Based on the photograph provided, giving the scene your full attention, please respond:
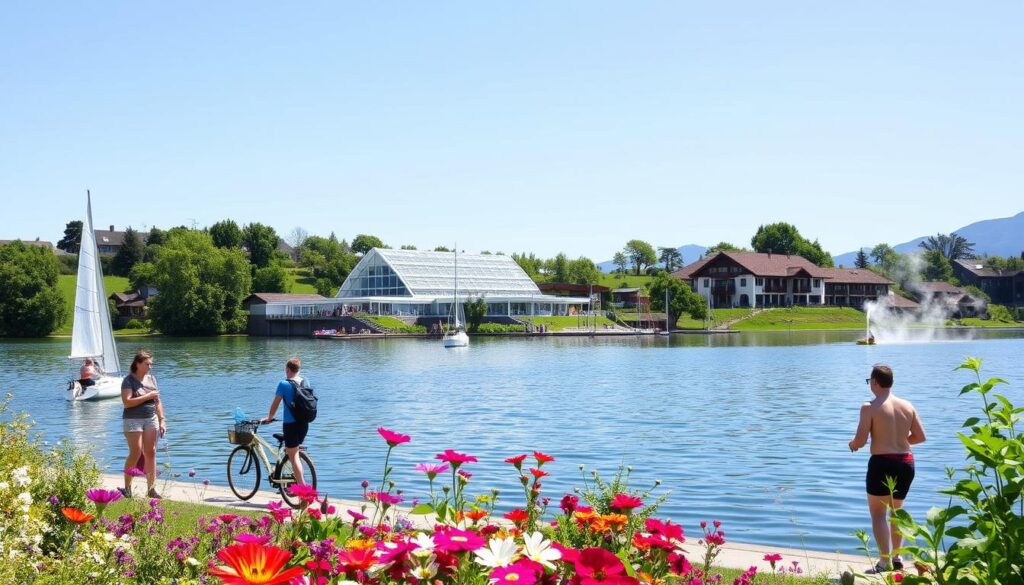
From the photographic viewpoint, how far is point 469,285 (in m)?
113

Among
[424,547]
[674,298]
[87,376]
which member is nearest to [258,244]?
[674,298]

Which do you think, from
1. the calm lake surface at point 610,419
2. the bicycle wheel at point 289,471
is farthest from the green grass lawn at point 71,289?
the bicycle wheel at point 289,471

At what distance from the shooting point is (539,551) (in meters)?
2.77

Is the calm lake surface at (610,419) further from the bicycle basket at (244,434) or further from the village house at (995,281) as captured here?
the village house at (995,281)

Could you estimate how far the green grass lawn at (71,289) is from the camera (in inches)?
4058

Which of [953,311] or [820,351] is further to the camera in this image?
[953,311]

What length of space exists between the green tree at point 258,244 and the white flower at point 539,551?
147034 mm

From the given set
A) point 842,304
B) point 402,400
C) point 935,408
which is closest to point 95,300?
point 402,400

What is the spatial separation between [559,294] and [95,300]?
10610cm

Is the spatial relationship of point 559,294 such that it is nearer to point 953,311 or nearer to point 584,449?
point 953,311

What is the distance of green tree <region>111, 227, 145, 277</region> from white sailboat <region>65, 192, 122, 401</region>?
4369 inches

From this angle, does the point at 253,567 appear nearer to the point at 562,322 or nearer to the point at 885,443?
the point at 885,443

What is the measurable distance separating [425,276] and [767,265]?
5230 centimetres

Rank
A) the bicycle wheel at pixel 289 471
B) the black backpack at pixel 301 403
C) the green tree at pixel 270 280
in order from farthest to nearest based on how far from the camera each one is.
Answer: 1. the green tree at pixel 270 280
2. the bicycle wheel at pixel 289 471
3. the black backpack at pixel 301 403
